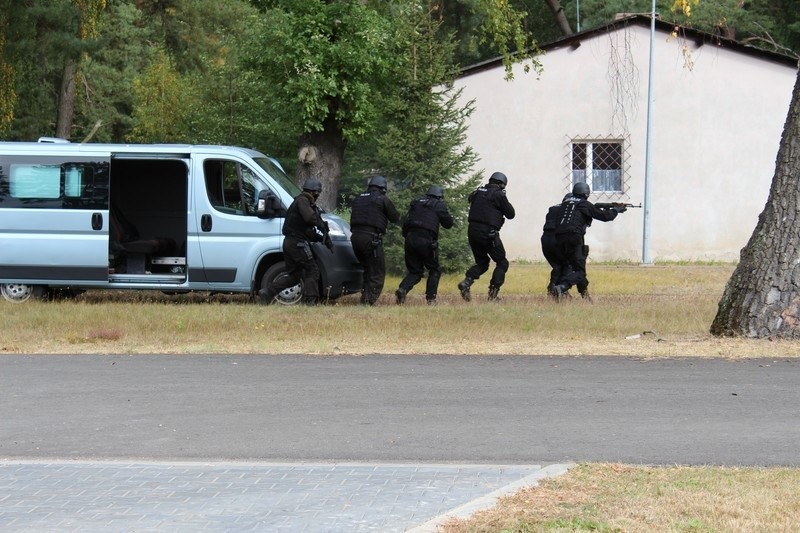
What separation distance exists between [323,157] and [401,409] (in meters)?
13.6

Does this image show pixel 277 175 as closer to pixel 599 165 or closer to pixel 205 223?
pixel 205 223

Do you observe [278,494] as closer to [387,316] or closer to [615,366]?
[615,366]

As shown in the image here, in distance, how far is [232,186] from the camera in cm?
1688

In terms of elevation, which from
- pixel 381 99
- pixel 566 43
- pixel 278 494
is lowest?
pixel 278 494

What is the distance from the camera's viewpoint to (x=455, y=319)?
14.1 m

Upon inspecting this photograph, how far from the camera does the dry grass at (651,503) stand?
5438 mm

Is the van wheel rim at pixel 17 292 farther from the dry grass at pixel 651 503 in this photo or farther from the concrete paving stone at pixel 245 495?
the dry grass at pixel 651 503

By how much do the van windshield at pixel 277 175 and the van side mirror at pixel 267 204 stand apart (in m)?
0.44

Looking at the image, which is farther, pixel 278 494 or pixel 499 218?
pixel 499 218

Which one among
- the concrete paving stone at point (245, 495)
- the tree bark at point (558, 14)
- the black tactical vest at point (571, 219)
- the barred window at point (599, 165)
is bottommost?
the concrete paving stone at point (245, 495)

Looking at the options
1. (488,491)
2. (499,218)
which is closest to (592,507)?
(488,491)

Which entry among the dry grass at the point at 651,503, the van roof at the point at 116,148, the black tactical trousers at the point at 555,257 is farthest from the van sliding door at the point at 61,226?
the dry grass at the point at 651,503

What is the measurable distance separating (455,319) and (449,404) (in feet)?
16.2

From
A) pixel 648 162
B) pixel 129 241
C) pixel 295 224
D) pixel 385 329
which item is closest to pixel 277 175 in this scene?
pixel 295 224
